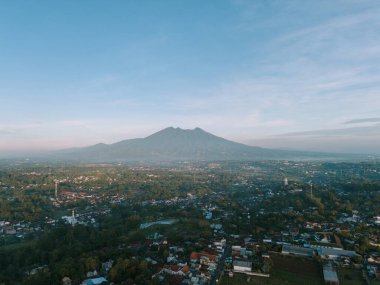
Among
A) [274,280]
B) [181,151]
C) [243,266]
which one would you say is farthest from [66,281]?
[181,151]

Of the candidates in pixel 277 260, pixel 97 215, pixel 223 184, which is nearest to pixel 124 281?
pixel 277 260

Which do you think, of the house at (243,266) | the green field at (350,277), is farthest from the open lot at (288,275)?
the green field at (350,277)

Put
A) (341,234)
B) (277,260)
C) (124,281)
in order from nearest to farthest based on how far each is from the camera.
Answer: (124,281)
(277,260)
(341,234)

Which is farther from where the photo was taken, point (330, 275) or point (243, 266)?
point (243, 266)

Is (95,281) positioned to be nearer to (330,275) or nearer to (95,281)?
(95,281)

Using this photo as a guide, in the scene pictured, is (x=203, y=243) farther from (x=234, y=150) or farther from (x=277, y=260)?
(x=234, y=150)

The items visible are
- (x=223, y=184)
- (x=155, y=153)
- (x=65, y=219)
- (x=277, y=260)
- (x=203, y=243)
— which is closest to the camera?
(x=277, y=260)

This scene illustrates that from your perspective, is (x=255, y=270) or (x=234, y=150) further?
(x=234, y=150)

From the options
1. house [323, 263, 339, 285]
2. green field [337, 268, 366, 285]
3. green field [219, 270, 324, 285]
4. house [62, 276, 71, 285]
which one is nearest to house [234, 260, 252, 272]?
green field [219, 270, 324, 285]

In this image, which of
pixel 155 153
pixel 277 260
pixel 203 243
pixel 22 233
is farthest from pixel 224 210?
pixel 155 153
